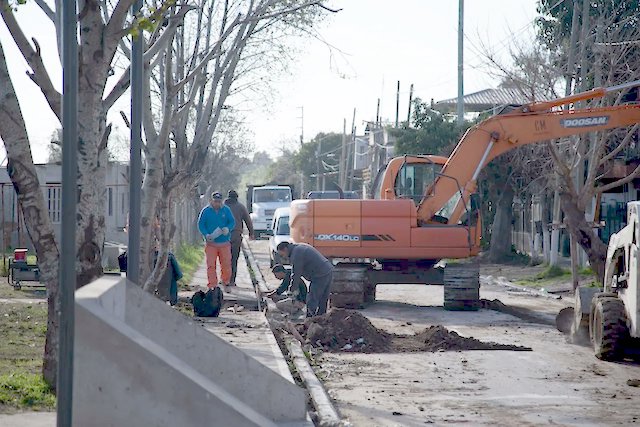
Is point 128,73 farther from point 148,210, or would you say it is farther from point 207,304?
point 207,304

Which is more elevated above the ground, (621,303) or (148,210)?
(148,210)

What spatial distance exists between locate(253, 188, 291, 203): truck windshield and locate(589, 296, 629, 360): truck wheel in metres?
40.3

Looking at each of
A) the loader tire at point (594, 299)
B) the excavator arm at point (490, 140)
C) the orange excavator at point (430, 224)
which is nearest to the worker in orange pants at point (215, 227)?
the orange excavator at point (430, 224)

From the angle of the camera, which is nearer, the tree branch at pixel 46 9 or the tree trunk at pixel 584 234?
the tree branch at pixel 46 9

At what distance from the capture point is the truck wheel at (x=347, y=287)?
2016cm

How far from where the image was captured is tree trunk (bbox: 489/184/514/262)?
127 feet

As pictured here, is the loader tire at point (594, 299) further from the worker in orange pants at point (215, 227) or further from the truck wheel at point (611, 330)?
the worker in orange pants at point (215, 227)

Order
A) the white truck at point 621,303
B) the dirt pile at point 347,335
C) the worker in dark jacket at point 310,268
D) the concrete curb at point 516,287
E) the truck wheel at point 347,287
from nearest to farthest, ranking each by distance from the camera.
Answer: the white truck at point 621,303, the dirt pile at point 347,335, the worker in dark jacket at point 310,268, the truck wheel at point 347,287, the concrete curb at point 516,287

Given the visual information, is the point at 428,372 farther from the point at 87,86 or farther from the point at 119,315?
the point at 119,315

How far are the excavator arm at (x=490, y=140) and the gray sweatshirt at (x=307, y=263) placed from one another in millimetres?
4693

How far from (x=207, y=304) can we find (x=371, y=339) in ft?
11.9

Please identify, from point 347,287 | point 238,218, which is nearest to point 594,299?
point 347,287

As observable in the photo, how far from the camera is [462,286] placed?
2020 cm

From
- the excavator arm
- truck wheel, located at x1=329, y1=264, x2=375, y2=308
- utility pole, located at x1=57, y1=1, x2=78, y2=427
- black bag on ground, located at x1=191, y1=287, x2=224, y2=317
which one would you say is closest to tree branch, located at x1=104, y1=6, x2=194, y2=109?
black bag on ground, located at x1=191, y1=287, x2=224, y2=317
